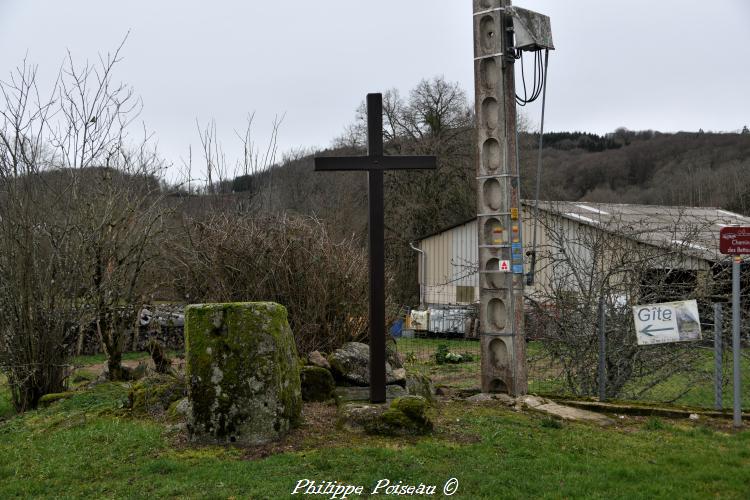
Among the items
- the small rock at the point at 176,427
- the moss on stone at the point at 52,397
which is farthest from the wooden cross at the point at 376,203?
the moss on stone at the point at 52,397

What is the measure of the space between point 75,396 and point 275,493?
5268mm

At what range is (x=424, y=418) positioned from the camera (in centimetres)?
679

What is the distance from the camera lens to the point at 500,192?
901 centimetres

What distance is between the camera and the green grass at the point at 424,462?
536 cm

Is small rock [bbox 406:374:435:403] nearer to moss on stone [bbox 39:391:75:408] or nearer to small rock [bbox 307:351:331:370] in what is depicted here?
small rock [bbox 307:351:331:370]

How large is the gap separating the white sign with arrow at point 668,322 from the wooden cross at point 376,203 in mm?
3364

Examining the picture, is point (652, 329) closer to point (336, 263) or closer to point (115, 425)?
point (336, 263)

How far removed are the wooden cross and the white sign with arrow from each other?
3.36 m

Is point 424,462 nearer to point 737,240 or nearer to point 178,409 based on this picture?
point 178,409

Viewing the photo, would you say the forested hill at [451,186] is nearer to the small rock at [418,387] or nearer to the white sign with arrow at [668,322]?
the small rock at [418,387]

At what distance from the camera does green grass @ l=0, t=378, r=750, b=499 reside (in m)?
5.36

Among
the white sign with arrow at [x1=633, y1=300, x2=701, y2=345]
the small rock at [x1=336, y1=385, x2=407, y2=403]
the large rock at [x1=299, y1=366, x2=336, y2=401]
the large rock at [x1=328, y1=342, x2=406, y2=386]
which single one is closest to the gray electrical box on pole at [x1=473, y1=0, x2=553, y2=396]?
the large rock at [x1=328, y1=342, x2=406, y2=386]

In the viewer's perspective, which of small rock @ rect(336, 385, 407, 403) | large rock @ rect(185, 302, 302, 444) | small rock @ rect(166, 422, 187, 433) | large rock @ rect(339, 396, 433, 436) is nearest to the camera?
large rock @ rect(185, 302, 302, 444)

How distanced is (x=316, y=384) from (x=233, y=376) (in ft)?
6.49
